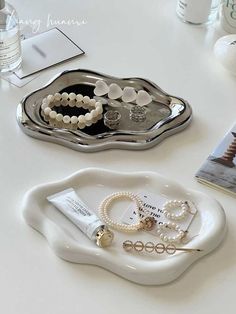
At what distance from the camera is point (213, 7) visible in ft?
3.37

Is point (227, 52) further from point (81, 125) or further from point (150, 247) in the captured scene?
point (150, 247)

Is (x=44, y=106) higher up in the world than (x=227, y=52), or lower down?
lower down

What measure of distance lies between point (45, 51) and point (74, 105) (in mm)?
144

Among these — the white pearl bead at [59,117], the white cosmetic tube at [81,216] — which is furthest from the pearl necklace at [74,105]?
the white cosmetic tube at [81,216]

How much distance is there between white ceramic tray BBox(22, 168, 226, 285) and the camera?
67 cm

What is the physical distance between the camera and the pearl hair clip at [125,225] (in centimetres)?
72

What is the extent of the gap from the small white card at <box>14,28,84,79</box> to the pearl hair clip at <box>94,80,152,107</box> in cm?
10

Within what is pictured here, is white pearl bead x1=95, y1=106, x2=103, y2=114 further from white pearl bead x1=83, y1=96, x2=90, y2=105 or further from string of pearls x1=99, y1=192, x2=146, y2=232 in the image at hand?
string of pearls x1=99, y1=192, x2=146, y2=232

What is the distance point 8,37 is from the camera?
2.94 ft

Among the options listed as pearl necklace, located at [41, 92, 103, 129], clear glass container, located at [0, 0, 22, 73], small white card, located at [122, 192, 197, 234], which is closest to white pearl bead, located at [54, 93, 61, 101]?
pearl necklace, located at [41, 92, 103, 129]

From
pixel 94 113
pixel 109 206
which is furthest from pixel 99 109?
pixel 109 206

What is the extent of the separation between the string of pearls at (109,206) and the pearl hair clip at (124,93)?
18 cm

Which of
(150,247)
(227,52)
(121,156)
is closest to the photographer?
(150,247)

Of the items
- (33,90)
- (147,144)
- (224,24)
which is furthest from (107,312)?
(224,24)
